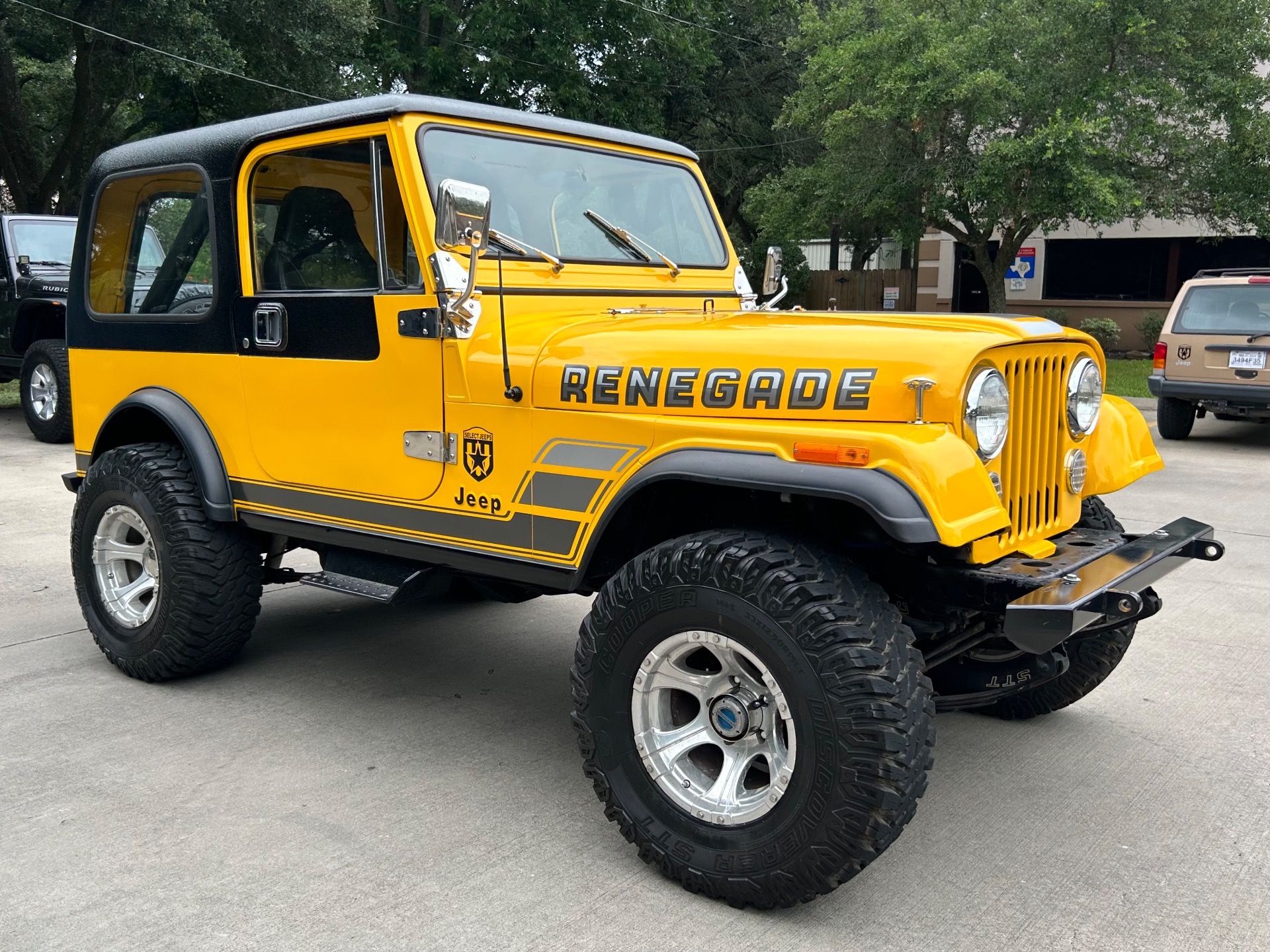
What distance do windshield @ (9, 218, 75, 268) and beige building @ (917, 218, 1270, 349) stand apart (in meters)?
18.9

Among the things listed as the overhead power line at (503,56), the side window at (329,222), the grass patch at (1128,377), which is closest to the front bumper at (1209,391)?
the grass patch at (1128,377)

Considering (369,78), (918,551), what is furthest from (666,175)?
(369,78)

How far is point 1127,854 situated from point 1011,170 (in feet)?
52.1

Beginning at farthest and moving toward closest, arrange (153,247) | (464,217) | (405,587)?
(153,247)
(405,587)
(464,217)

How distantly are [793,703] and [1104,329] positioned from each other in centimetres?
2189

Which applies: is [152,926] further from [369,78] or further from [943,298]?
[943,298]

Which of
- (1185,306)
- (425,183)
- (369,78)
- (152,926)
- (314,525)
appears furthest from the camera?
(369,78)

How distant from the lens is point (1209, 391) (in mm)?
11625

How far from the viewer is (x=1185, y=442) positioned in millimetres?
12367

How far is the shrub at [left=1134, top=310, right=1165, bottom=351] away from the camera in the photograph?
23.5 meters

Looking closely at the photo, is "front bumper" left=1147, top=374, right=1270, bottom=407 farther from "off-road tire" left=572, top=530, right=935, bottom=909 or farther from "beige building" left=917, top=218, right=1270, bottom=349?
"beige building" left=917, top=218, right=1270, bottom=349

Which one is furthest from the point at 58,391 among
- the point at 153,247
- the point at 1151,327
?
the point at 1151,327

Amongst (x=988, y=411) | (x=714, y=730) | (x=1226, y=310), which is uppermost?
(x=1226, y=310)

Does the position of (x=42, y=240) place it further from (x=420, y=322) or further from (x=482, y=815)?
(x=482, y=815)
